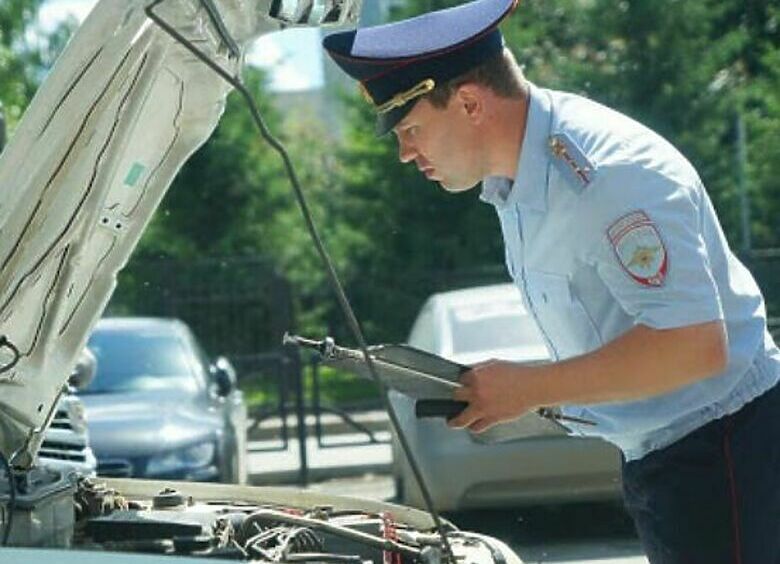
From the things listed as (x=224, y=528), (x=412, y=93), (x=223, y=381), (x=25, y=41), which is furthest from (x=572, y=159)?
(x=25, y=41)

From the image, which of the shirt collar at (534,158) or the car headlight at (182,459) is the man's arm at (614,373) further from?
the car headlight at (182,459)

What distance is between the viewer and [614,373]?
3406 millimetres

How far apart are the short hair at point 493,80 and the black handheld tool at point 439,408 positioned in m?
0.53

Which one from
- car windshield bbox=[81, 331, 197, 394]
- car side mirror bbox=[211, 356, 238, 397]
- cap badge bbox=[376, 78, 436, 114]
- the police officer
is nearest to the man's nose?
the police officer

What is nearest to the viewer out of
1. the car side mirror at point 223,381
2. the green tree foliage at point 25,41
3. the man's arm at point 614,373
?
the man's arm at point 614,373

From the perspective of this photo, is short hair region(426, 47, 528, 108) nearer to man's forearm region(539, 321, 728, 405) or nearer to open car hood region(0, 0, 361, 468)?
open car hood region(0, 0, 361, 468)

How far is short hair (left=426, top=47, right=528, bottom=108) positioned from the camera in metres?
3.56

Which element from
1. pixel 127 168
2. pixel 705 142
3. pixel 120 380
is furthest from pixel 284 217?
pixel 127 168

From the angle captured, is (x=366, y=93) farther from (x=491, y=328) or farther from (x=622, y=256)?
(x=491, y=328)

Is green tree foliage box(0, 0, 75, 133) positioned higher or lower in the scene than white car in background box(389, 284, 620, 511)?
lower

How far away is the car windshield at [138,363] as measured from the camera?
12.5 metres

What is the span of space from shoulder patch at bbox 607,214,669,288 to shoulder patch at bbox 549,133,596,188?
0.41 ft

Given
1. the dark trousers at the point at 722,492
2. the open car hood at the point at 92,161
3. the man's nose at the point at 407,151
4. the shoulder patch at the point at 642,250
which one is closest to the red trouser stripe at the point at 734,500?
the dark trousers at the point at 722,492

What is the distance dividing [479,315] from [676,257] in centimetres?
819
